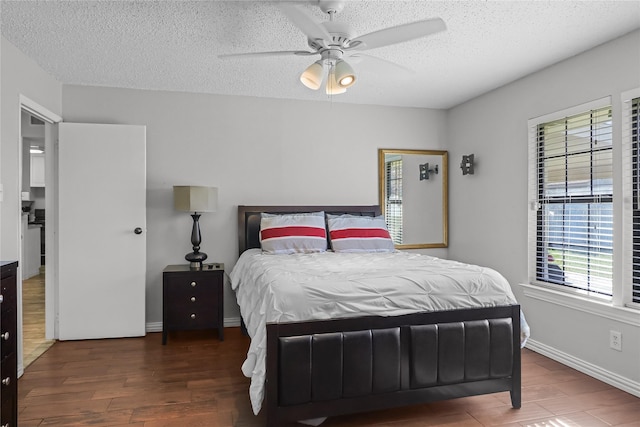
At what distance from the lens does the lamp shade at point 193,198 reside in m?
3.81

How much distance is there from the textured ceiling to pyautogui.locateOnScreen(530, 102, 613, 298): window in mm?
593

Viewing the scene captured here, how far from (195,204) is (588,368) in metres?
3.48

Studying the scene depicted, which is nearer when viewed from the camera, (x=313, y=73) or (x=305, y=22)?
(x=305, y=22)

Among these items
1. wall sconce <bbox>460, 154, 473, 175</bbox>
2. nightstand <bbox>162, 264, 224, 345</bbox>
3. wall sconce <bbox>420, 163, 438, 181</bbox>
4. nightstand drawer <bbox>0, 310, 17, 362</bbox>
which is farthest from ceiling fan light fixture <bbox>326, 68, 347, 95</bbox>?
wall sconce <bbox>420, 163, 438, 181</bbox>

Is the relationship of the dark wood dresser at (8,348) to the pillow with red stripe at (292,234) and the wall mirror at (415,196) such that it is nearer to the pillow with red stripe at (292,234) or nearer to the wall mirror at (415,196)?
the pillow with red stripe at (292,234)

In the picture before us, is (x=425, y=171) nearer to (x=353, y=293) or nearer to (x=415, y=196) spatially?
(x=415, y=196)

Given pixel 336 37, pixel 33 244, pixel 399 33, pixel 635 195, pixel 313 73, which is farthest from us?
pixel 33 244

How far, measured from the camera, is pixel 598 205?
9.96 ft

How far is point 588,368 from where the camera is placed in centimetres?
304

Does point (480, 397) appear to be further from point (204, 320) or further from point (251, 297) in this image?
point (204, 320)

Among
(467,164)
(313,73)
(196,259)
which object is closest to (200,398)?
(196,259)

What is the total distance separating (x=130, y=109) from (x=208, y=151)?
0.86 meters

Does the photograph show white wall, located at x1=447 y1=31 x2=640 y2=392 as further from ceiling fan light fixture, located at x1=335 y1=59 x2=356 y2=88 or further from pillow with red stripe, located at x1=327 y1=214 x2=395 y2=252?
ceiling fan light fixture, located at x1=335 y1=59 x2=356 y2=88

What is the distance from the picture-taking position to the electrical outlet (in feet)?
9.23
